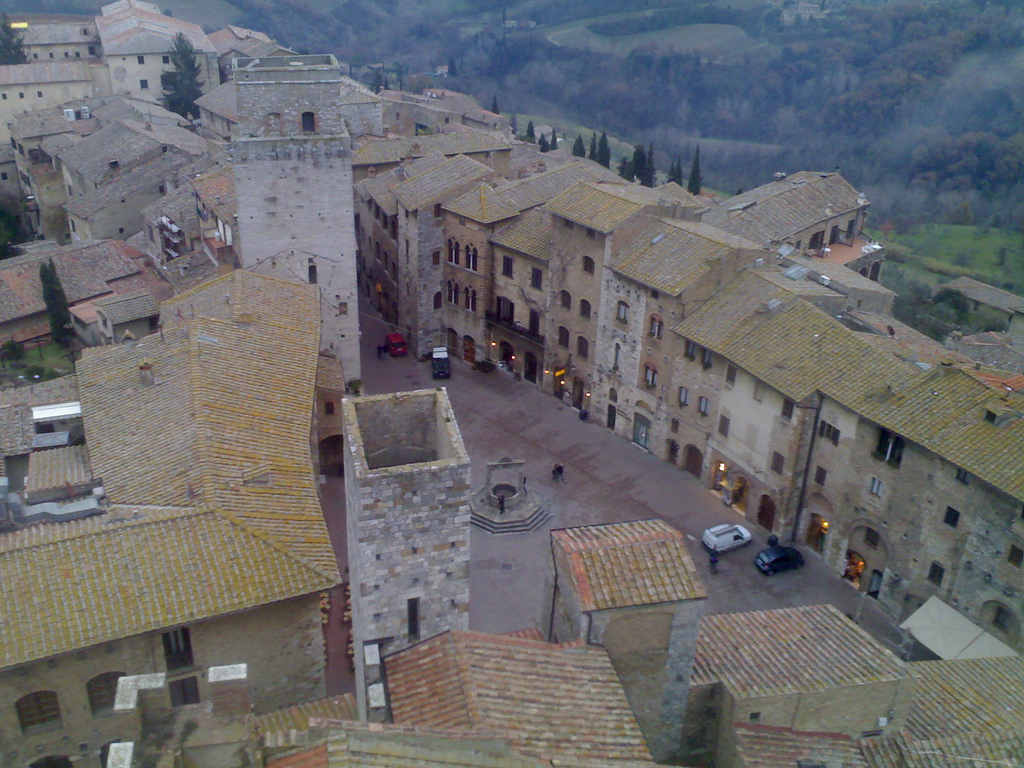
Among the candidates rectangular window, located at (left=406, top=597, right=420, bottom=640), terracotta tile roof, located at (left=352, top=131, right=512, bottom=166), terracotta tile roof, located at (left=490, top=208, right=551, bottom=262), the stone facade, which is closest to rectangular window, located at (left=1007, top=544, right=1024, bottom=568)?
rectangular window, located at (left=406, top=597, right=420, bottom=640)

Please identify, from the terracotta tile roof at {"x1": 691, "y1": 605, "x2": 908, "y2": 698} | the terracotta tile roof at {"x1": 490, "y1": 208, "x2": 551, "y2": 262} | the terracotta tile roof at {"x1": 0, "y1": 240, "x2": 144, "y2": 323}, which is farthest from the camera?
the terracotta tile roof at {"x1": 0, "y1": 240, "x2": 144, "y2": 323}

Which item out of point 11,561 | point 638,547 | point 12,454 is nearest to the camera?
point 638,547

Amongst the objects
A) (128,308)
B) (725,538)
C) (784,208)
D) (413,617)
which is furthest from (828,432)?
(128,308)

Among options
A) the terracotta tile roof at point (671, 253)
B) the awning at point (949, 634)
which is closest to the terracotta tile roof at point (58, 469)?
the terracotta tile roof at point (671, 253)

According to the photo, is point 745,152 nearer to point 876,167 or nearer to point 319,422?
point 876,167

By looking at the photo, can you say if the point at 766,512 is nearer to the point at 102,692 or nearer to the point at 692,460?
the point at 692,460

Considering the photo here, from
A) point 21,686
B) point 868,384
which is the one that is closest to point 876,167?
point 868,384

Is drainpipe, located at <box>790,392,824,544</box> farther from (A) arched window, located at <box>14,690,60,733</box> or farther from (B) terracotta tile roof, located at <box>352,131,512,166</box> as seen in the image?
(B) terracotta tile roof, located at <box>352,131,512,166</box>
